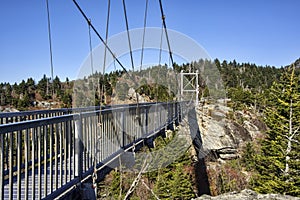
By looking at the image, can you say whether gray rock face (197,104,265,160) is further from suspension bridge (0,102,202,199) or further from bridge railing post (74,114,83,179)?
bridge railing post (74,114,83,179)

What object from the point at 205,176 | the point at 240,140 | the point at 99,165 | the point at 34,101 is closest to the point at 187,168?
the point at 205,176

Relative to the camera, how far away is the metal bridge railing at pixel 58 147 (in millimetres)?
1998

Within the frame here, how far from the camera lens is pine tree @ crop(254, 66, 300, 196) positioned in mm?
13359

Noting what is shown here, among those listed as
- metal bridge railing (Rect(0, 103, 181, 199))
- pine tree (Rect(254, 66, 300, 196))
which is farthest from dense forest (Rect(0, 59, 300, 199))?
metal bridge railing (Rect(0, 103, 181, 199))

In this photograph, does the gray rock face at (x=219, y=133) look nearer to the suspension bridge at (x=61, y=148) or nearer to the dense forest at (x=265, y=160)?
the dense forest at (x=265, y=160)

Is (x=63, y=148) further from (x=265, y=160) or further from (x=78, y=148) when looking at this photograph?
(x=265, y=160)

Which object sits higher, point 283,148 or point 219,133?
point 283,148

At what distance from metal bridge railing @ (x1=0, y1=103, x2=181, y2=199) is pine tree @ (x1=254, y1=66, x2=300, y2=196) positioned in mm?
10121

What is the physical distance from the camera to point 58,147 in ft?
9.18

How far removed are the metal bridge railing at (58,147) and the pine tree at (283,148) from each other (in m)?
10.1

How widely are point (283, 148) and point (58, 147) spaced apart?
1359cm

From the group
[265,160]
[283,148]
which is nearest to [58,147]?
[283,148]

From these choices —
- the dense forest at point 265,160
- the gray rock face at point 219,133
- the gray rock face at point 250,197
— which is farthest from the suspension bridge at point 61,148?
the gray rock face at point 219,133

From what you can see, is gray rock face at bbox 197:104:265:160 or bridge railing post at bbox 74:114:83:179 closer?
bridge railing post at bbox 74:114:83:179
